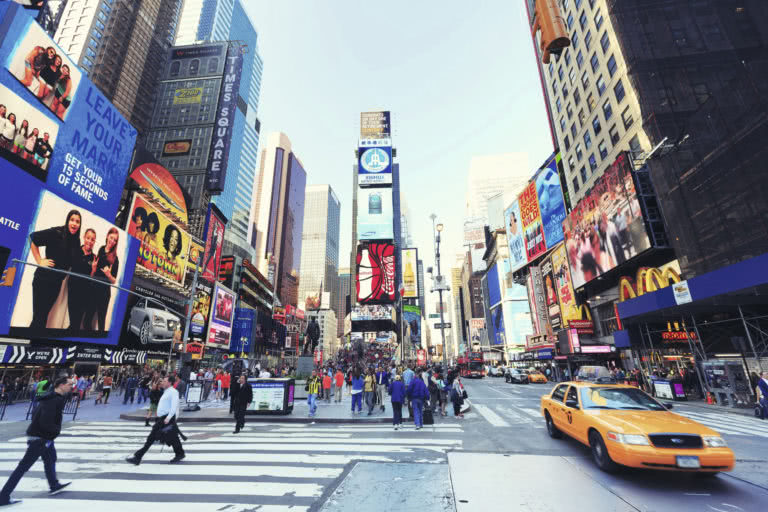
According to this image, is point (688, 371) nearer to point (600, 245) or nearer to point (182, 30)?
point (600, 245)

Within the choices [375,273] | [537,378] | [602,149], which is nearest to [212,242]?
[375,273]

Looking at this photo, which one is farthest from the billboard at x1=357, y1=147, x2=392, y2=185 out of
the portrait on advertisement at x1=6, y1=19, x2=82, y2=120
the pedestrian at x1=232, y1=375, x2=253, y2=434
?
the pedestrian at x1=232, y1=375, x2=253, y2=434

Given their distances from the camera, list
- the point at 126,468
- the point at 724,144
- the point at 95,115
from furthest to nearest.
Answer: the point at 95,115
the point at 724,144
the point at 126,468

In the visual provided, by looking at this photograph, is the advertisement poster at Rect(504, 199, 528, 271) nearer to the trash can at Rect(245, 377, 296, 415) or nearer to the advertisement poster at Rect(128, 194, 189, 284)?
the advertisement poster at Rect(128, 194, 189, 284)

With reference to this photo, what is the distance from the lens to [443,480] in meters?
5.64

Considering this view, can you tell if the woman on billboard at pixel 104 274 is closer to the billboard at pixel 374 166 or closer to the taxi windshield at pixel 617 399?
the taxi windshield at pixel 617 399

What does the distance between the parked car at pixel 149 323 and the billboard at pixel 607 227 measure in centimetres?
4116

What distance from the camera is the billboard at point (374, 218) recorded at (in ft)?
255

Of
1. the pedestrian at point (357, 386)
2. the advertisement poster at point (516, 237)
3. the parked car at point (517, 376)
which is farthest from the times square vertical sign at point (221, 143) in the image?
the pedestrian at point (357, 386)

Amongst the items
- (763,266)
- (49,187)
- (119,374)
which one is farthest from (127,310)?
(763,266)

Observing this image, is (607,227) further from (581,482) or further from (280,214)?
(280,214)

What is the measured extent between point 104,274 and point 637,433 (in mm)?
35435

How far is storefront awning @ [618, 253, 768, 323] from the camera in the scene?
13484mm

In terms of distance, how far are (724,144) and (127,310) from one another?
1941 inches
